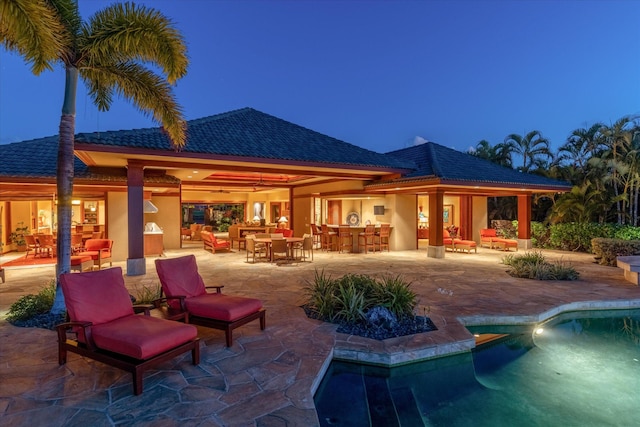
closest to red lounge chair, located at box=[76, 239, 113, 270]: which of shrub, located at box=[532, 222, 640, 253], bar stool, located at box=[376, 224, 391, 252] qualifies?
bar stool, located at box=[376, 224, 391, 252]

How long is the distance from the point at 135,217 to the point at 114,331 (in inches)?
250

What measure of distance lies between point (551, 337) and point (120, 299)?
6380mm

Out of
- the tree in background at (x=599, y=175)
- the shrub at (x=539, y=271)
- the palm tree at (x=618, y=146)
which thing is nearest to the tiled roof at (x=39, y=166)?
the shrub at (x=539, y=271)

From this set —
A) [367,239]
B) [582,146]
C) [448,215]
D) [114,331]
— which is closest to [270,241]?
[367,239]

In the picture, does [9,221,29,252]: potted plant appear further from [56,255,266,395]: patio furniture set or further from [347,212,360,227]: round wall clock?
[347,212,360,227]: round wall clock

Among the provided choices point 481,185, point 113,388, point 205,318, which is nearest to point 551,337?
point 205,318

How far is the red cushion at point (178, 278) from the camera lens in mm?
5031

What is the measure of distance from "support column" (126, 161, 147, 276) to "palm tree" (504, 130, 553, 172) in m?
19.6

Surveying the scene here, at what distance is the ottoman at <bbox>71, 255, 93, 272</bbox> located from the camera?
8.61m

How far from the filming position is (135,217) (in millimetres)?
9336

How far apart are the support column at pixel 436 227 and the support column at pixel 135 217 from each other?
9.81 meters

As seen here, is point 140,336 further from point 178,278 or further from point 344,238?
point 344,238

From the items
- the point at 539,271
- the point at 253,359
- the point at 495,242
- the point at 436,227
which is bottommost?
the point at 253,359

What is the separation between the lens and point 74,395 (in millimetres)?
3385
